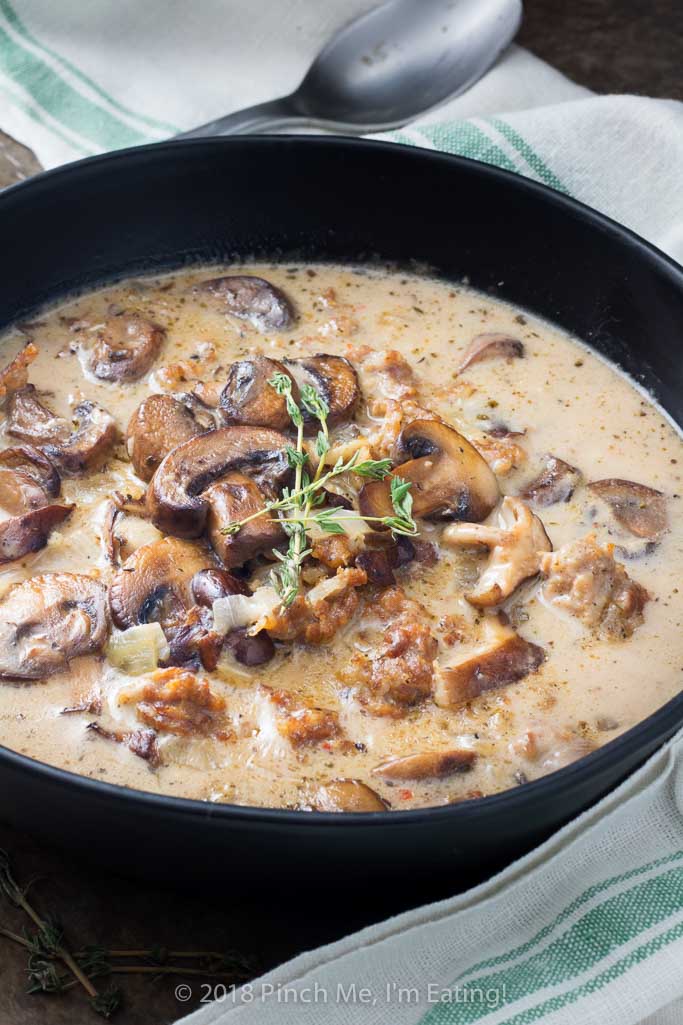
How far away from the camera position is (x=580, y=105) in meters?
4.37

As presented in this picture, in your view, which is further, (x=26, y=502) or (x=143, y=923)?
(x=26, y=502)

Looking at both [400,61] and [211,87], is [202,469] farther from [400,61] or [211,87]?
[400,61]

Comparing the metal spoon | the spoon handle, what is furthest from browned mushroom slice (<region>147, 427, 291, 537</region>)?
the metal spoon

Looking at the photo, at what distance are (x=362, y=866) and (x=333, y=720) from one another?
1.62 feet

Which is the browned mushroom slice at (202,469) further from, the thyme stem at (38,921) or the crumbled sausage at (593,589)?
the thyme stem at (38,921)

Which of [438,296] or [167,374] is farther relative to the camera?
[438,296]

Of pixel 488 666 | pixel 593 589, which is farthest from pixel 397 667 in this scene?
pixel 593 589

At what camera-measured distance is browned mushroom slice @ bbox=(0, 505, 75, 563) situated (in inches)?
130

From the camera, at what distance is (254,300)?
411 centimetres

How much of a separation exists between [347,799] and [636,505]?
1283mm

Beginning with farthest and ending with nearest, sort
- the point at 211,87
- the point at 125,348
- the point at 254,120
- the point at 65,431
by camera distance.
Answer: the point at 211,87, the point at 254,120, the point at 125,348, the point at 65,431

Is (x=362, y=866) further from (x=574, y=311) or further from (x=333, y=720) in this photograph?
(x=574, y=311)

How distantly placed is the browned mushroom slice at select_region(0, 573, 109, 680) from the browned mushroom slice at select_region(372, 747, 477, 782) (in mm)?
754

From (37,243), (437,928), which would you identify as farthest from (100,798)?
(37,243)
